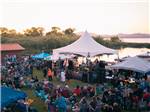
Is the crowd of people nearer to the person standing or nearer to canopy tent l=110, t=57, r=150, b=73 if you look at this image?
the person standing

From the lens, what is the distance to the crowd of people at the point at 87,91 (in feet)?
40.9

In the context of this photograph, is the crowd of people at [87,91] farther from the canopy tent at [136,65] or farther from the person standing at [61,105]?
the canopy tent at [136,65]

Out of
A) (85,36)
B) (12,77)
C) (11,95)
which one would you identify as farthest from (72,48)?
(11,95)

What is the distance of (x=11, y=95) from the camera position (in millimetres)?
11445

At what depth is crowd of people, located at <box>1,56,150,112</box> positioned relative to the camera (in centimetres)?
1246

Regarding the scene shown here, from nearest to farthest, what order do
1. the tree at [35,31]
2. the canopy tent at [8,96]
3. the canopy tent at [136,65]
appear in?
the canopy tent at [8,96] → the canopy tent at [136,65] → the tree at [35,31]

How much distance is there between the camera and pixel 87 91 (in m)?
15.1

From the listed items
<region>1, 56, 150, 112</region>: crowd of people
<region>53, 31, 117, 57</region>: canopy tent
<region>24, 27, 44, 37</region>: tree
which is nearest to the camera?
<region>1, 56, 150, 112</region>: crowd of people

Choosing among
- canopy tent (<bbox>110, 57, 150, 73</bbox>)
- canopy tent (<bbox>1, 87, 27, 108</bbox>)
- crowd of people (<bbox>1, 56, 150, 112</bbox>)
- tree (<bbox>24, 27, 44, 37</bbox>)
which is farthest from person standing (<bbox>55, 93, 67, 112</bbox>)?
tree (<bbox>24, 27, 44, 37</bbox>)

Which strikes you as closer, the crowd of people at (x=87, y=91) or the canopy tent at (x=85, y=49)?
the crowd of people at (x=87, y=91)

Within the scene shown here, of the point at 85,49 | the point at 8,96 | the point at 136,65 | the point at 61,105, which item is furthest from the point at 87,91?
the point at 85,49

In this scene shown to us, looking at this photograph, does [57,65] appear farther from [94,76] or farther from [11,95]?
[11,95]

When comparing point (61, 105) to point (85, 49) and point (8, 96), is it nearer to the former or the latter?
point (8, 96)

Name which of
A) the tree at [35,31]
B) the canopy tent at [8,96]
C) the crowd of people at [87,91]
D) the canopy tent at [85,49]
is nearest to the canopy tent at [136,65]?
the crowd of people at [87,91]
